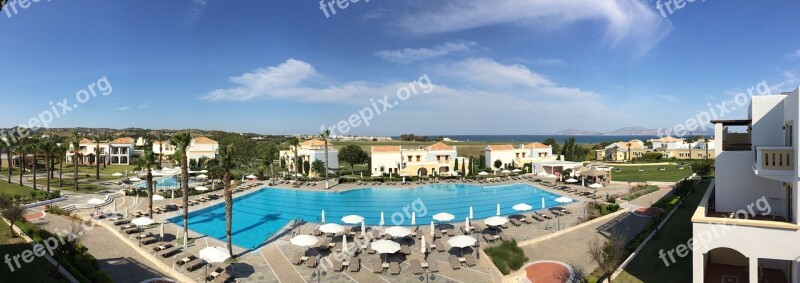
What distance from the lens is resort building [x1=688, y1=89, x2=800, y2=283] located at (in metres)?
10.7

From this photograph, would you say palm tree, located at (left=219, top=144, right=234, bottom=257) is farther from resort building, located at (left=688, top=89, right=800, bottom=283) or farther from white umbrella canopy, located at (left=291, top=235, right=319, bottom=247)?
resort building, located at (left=688, top=89, right=800, bottom=283)

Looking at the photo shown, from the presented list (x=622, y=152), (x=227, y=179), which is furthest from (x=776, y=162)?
(x=622, y=152)

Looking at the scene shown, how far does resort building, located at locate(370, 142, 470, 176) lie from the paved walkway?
3041 centimetres

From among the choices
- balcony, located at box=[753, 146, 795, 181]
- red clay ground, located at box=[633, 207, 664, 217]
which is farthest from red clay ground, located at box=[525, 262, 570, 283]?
red clay ground, located at box=[633, 207, 664, 217]

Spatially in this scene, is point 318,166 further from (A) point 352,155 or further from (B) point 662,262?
(B) point 662,262

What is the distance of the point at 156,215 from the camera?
2728 centimetres

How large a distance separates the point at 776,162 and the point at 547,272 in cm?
818

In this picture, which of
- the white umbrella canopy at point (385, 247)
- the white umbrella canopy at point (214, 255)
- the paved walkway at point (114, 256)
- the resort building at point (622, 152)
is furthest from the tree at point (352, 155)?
the resort building at point (622, 152)

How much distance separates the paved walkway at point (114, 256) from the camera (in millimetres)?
16094

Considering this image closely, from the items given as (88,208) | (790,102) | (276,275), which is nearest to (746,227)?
(790,102)

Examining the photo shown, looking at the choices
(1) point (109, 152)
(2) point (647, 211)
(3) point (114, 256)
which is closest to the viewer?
(3) point (114, 256)

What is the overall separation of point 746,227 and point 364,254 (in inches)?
551

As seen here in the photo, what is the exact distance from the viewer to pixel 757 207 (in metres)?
14.2

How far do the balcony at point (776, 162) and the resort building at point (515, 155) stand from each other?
42.8 meters
